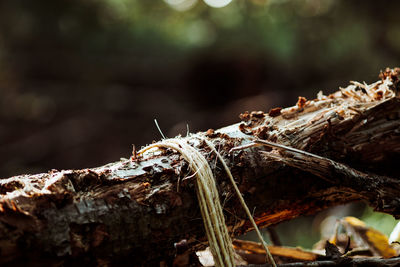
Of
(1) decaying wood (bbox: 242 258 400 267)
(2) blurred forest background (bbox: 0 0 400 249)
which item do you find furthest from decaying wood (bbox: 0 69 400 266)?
(2) blurred forest background (bbox: 0 0 400 249)

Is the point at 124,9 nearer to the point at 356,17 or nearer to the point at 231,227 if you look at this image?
the point at 356,17

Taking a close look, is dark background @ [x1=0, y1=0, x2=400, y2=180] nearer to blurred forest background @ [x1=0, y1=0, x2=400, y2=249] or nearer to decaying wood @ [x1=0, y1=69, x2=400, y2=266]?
blurred forest background @ [x1=0, y1=0, x2=400, y2=249]

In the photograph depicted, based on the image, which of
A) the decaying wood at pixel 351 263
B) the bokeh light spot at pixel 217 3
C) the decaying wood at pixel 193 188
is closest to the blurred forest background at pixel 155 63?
the bokeh light spot at pixel 217 3

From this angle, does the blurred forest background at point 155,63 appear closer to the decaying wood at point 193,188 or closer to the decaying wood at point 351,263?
the decaying wood at point 193,188

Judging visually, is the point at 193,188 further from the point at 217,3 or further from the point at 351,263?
the point at 217,3

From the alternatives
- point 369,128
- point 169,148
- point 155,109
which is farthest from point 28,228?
point 155,109

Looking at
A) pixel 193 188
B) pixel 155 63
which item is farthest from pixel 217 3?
pixel 193 188
